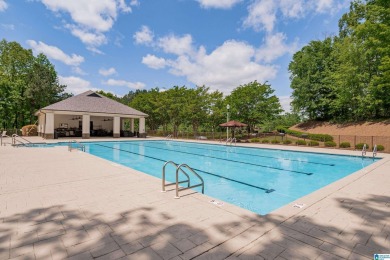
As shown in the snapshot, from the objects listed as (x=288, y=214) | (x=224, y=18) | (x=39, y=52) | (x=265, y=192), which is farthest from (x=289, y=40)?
(x=39, y=52)

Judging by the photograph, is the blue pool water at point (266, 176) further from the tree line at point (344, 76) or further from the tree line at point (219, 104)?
the tree line at point (344, 76)

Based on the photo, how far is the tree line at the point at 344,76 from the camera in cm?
2555

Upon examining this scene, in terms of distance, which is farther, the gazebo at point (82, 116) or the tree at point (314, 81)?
the tree at point (314, 81)

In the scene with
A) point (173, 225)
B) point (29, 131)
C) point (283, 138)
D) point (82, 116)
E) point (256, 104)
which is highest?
point (256, 104)

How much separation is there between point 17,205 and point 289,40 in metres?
20.7

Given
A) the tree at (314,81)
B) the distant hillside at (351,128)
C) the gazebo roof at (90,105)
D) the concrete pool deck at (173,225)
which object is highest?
the tree at (314,81)

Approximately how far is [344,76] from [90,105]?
111ft

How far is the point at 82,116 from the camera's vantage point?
87.0 ft

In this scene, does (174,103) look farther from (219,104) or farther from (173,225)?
(173,225)

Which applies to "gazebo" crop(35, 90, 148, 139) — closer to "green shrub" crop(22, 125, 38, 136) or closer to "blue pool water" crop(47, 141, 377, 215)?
"green shrub" crop(22, 125, 38, 136)

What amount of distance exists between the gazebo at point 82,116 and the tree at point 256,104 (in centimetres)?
1379

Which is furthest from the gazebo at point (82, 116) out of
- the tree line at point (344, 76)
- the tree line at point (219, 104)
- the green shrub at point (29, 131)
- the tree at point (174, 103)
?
the tree line at point (344, 76)

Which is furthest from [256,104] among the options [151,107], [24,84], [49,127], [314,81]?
[24,84]

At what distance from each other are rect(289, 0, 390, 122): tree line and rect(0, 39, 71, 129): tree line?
4192cm
